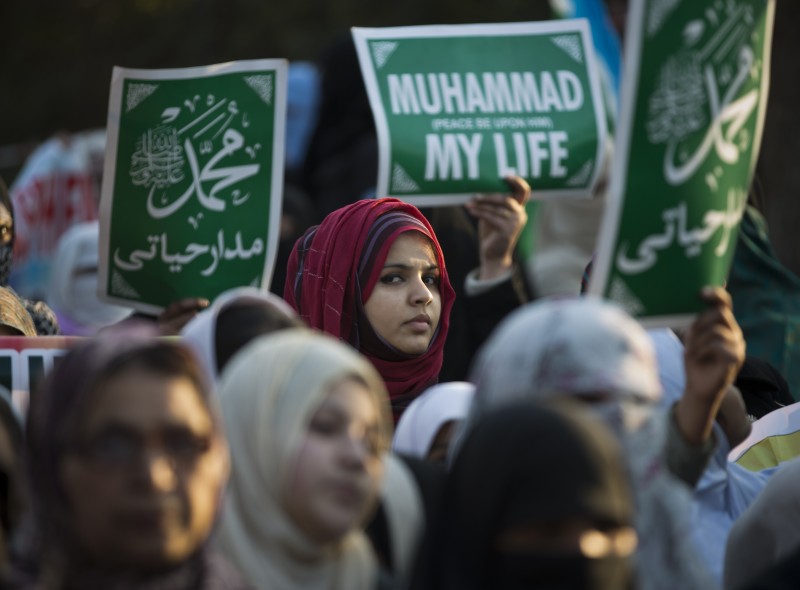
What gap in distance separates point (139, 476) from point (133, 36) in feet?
46.6

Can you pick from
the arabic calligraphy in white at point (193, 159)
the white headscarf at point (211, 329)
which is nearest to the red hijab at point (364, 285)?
the arabic calligraphy in white at point (193, 159)

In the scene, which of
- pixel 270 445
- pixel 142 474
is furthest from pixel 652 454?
pixel 142 474

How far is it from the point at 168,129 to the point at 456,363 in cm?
156

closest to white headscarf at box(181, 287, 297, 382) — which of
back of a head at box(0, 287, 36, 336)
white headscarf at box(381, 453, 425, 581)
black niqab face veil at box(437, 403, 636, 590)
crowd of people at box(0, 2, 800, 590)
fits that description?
crowd of people at box(0, 2, 800, 590)

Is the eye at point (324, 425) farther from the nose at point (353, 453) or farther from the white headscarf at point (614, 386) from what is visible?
the white headscarf at point (614, 386)

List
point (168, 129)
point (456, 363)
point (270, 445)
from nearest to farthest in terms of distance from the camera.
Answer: point (270, 445)
point (168, 129)
point (456, 363)

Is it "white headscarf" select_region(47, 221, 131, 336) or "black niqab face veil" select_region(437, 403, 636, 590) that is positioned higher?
"black niqab face veil" select_region(437, 403, 636, 590)

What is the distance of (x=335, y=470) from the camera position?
3.21 m

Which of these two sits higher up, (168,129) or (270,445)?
(168,129)

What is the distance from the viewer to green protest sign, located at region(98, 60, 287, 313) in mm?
5387

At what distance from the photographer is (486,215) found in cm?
575

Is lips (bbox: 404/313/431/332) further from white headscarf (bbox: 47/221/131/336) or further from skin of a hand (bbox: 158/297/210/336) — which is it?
white headscarf (bbox: 47/221/131/336)

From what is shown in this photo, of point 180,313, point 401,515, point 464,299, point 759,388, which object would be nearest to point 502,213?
point 464,299

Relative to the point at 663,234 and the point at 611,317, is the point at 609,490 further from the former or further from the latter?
the point at 663,234
